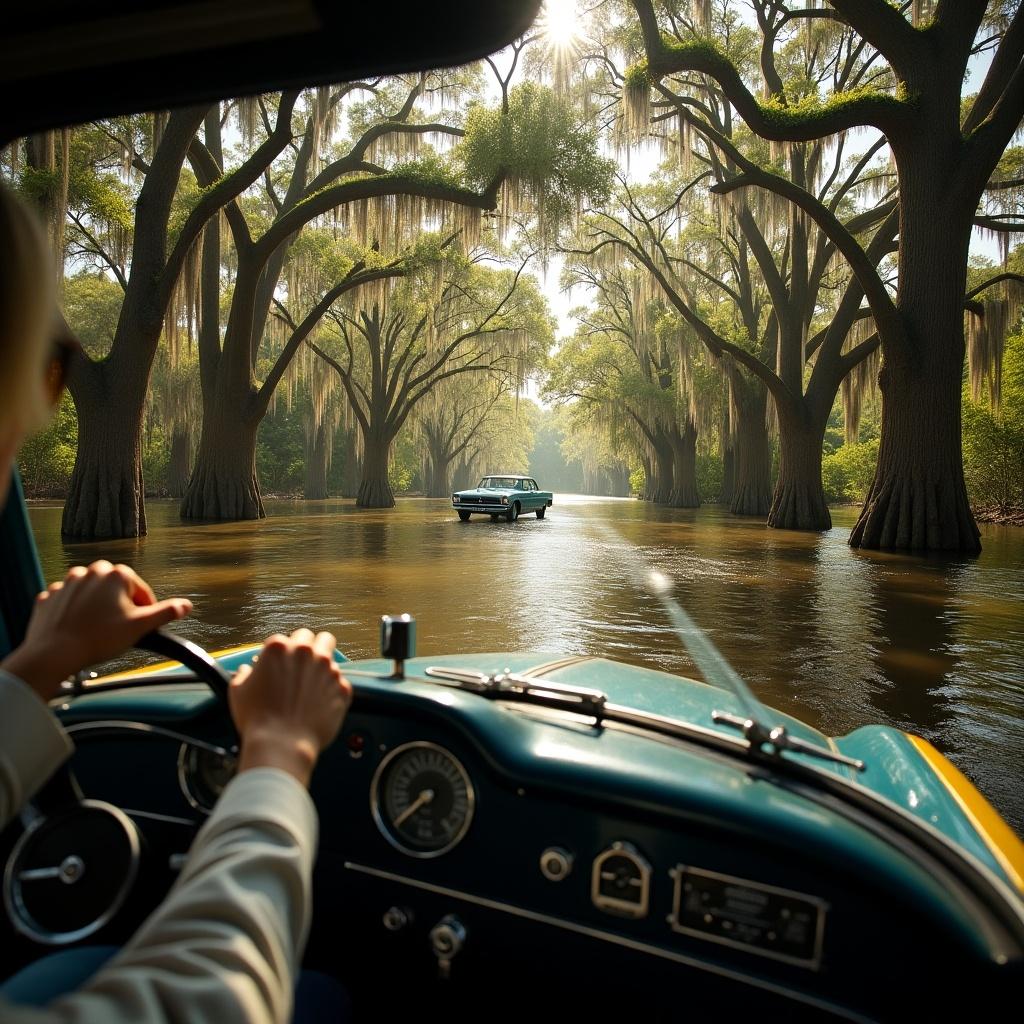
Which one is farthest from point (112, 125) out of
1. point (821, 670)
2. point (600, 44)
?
point (821, 670)

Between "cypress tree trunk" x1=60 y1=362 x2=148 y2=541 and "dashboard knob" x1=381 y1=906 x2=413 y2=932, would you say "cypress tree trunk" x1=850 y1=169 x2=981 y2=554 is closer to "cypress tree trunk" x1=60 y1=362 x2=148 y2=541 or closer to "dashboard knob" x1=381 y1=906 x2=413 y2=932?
"cypress tree trunk" x1=60 y1=362 x2=148 y2=541

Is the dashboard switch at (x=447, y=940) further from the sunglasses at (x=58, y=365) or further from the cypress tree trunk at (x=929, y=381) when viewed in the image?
the cypress tree trunk at (x=929, y=381)

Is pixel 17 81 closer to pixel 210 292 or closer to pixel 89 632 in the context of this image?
pixel 89 632

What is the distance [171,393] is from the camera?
3575cm

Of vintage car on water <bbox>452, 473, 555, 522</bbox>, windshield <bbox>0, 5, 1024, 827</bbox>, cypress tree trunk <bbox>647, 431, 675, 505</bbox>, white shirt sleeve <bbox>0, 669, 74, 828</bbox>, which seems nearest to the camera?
white shirt sleeve <bbox>0, 669, 74, 828</bbox>

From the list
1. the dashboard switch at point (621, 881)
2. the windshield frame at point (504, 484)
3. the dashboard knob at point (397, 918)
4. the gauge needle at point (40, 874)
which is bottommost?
the dashboard knob at point (397, 918)

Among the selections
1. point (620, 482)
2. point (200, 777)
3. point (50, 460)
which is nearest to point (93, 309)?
point (50, 460)


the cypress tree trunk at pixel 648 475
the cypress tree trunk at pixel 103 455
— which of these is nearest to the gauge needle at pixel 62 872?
the cypress tree trunk at pixel 103 455

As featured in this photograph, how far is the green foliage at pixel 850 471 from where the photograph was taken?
38.6 meters

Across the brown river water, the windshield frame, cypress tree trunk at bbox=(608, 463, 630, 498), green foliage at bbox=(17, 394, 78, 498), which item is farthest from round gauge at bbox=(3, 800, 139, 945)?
cypress tree trunk at bbox=(608, 463, 630, 498)

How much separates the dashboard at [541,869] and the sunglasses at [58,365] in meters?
0.67

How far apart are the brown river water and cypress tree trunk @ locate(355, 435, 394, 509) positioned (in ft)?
61.3

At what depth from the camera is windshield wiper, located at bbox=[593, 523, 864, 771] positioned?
1.64 meters

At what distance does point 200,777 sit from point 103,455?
1561 cm
